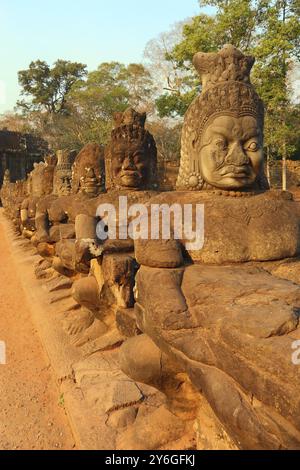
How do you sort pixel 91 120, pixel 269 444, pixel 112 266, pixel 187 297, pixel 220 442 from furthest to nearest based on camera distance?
pixel 91 120 → pixel 112 266 → pixel 187 297 → pixel 220 442 → pixel 269 444

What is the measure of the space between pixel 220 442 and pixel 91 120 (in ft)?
98.0

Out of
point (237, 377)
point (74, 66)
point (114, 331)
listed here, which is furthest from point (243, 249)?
point (74, 66)

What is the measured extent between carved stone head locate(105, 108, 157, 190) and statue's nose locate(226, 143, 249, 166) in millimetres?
1899

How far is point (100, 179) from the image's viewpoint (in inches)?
221

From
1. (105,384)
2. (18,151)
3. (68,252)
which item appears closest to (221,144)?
(105,384)

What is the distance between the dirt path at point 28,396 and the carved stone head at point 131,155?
1996 millimetres

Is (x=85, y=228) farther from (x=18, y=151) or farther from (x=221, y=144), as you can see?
(x=18, y=151)

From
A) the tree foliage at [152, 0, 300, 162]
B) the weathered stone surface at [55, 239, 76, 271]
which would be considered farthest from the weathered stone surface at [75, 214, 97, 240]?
the tree foliage at [152, 0, 300, 162]

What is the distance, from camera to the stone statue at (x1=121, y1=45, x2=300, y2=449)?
1620 mm

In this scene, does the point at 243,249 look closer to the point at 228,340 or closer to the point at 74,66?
the point at 228,340

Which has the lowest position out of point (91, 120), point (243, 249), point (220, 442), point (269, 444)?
point (220, 442)

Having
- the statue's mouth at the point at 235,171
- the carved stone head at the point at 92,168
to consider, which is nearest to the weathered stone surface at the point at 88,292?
the statue's mouth at the point at 235,171

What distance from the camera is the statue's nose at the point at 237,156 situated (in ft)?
8.21

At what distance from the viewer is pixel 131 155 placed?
433 cm
